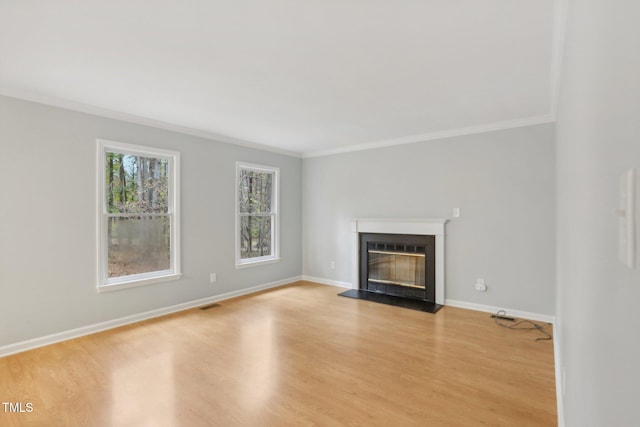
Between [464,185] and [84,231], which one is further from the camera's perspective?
[464,185]

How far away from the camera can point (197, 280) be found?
14.7ft

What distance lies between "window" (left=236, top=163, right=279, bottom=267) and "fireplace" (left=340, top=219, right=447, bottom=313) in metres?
1.48

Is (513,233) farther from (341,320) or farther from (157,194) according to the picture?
(157,194)

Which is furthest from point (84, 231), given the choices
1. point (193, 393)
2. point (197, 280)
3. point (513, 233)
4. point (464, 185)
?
point (513, 233)

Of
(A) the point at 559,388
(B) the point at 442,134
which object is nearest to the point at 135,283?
(A) the point at 559,388

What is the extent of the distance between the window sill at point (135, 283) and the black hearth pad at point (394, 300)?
8.21 ft

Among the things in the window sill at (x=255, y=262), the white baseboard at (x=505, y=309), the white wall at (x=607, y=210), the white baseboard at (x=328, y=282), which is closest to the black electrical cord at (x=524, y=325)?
the white baseboard at (x=505, y=309)

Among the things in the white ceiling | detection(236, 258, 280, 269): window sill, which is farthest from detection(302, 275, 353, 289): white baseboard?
the white ceiling

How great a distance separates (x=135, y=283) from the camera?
3.81 meters

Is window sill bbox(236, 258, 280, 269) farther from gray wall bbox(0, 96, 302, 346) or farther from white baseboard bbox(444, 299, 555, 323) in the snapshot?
white baseboard bbox(444, 299, 555, 323)

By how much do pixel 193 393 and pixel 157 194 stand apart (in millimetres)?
2651

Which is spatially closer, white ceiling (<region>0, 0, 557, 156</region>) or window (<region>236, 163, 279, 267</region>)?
white ceiling (<region>0, 0, 557, 156</region>)

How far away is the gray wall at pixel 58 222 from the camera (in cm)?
299

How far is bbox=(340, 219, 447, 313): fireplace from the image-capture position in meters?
4.49
